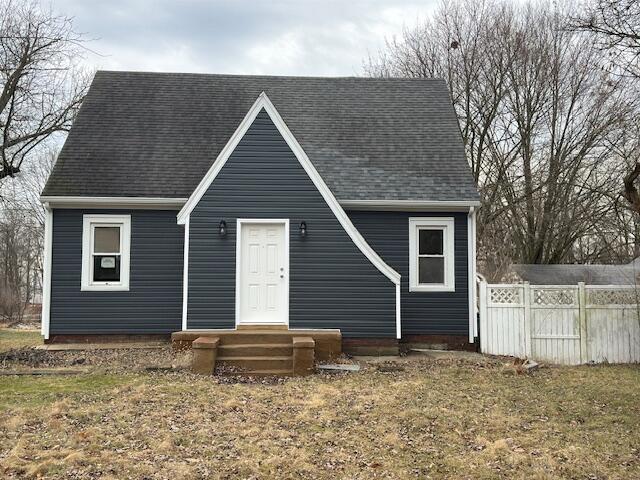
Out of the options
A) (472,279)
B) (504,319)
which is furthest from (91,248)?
(504,319)

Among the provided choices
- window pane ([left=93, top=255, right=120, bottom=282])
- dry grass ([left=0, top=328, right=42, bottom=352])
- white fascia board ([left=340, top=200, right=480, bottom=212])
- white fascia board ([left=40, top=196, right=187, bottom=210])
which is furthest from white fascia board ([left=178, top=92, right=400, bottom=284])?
dry grass ([left=0, top=328, right=42, bottom=352])

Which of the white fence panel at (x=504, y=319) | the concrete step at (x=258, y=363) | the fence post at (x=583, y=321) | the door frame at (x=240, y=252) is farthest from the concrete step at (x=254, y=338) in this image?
the fence post at (x=583, y=321)

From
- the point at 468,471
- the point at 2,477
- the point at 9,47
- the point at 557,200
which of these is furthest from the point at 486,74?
the point at 2,477

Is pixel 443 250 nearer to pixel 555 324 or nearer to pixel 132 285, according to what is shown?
pixel 555 324

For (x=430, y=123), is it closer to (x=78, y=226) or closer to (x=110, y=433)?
(x=78, y=226)

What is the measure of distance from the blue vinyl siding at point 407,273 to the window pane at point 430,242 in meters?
0.36

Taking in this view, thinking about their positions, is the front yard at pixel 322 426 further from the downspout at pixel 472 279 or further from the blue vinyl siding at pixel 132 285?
the blue vinyl siding at pixel 132 285

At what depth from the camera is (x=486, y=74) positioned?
2530 cm

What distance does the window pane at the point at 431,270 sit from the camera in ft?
41.3

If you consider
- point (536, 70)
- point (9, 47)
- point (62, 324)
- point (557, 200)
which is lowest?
point (62, 324)

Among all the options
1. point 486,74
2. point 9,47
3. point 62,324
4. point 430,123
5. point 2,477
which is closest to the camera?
point 2,477

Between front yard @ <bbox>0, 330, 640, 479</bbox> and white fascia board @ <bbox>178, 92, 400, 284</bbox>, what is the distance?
8.27 feet

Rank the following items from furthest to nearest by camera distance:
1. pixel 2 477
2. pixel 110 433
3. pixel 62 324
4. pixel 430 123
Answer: pixel 430 123 < pixel 62 324 < pixel 110 433 < pixel 2 477

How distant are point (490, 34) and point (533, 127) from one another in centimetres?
506
